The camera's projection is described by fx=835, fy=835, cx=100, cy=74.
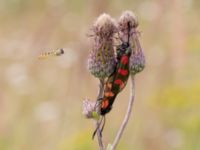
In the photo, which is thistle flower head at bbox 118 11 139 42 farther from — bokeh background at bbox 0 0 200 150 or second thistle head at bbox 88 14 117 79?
bokeh background at bbox 0 0 200 150

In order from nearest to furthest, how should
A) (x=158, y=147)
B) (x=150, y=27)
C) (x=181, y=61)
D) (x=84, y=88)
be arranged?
(x=158, y=147) < (x=181, y=61) < (x=84, y=88) < (x=150, y=27)

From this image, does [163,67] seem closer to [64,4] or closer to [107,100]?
[64,4]

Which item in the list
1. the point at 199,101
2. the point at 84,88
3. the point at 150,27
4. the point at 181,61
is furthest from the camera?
the point at 150,27

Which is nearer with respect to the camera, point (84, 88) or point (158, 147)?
point (158, 147)

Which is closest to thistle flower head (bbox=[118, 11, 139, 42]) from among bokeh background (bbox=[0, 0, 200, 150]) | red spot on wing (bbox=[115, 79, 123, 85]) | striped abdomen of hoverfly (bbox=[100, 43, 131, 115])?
striped abdomen of hoverfly (bbox=[100, 43, 131, 115])

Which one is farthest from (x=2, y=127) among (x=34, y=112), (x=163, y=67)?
(x=163, y=67)

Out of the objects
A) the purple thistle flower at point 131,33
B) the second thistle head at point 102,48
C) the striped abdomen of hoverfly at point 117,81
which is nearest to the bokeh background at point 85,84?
the purple thistle flower at point 131,33

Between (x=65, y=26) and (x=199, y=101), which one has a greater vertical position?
(x=65, y=26)

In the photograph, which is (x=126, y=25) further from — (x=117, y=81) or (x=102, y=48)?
(x=117, y=81)
